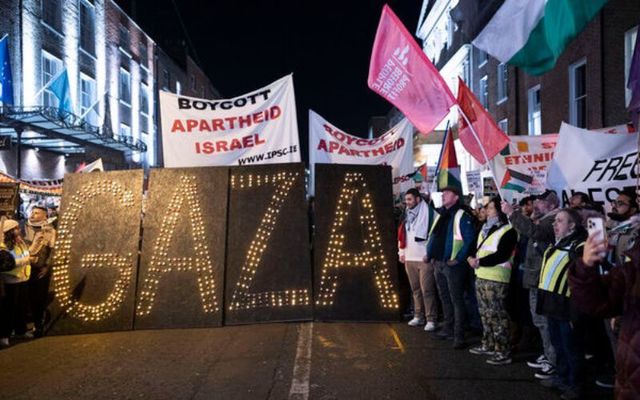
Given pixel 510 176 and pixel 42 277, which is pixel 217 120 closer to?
pixel 42 277

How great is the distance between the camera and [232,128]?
26.1ft

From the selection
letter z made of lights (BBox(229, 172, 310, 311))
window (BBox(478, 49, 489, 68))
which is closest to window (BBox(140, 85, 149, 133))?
window (BBox(478, 49, 489, 68))

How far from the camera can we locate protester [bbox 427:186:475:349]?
6641mm

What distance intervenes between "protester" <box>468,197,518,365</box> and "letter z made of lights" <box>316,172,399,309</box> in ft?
5.31

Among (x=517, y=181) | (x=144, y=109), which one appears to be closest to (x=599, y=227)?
(x=517, y=181)

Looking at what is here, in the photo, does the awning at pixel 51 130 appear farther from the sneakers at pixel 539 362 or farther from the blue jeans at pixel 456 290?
the sneakers at pixel 539 362

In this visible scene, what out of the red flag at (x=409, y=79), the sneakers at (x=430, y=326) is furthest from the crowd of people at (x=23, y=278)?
the red flag at (x=409, y=79)

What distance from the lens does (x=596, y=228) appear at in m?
2.89

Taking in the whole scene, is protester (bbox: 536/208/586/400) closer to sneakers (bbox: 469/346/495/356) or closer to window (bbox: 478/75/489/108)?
sneakers (bbox: 469/346/495/356)

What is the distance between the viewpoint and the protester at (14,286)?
7148mm

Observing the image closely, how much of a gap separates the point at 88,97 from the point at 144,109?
9105 millimetres

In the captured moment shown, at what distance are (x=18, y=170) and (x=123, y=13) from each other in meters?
16.5

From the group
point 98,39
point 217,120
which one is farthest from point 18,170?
point 217,120

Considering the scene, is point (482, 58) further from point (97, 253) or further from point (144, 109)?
point (144, 109)
